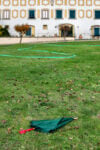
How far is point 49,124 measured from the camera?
167 inches

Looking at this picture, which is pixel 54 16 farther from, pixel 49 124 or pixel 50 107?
pixel 49 124

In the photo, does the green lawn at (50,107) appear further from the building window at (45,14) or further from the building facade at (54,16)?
the building window at (45,14)

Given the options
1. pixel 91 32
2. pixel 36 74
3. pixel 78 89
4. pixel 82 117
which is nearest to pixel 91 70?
pixel 36 74

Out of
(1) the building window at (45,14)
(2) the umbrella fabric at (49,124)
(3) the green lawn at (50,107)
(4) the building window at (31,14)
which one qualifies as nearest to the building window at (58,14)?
(1) the building window at (45,14)

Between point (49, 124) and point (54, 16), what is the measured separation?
46.8 m

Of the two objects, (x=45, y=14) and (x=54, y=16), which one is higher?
(x=45, y=14)

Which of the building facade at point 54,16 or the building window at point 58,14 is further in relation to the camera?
the building window at point 58,14

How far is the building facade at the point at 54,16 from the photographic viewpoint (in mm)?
49188

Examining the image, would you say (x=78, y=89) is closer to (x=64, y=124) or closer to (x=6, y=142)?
(x=64, y=124)

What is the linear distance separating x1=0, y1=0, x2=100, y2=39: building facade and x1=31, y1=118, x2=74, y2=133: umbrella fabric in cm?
4519

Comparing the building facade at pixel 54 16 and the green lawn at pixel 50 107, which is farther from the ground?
the building facade at pixel 54 16

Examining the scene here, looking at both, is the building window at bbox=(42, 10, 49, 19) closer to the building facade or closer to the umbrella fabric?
the building facade

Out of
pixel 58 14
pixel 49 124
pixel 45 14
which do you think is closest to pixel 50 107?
pixel 49 124

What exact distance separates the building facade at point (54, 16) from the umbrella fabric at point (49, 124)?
4519 centimetres
